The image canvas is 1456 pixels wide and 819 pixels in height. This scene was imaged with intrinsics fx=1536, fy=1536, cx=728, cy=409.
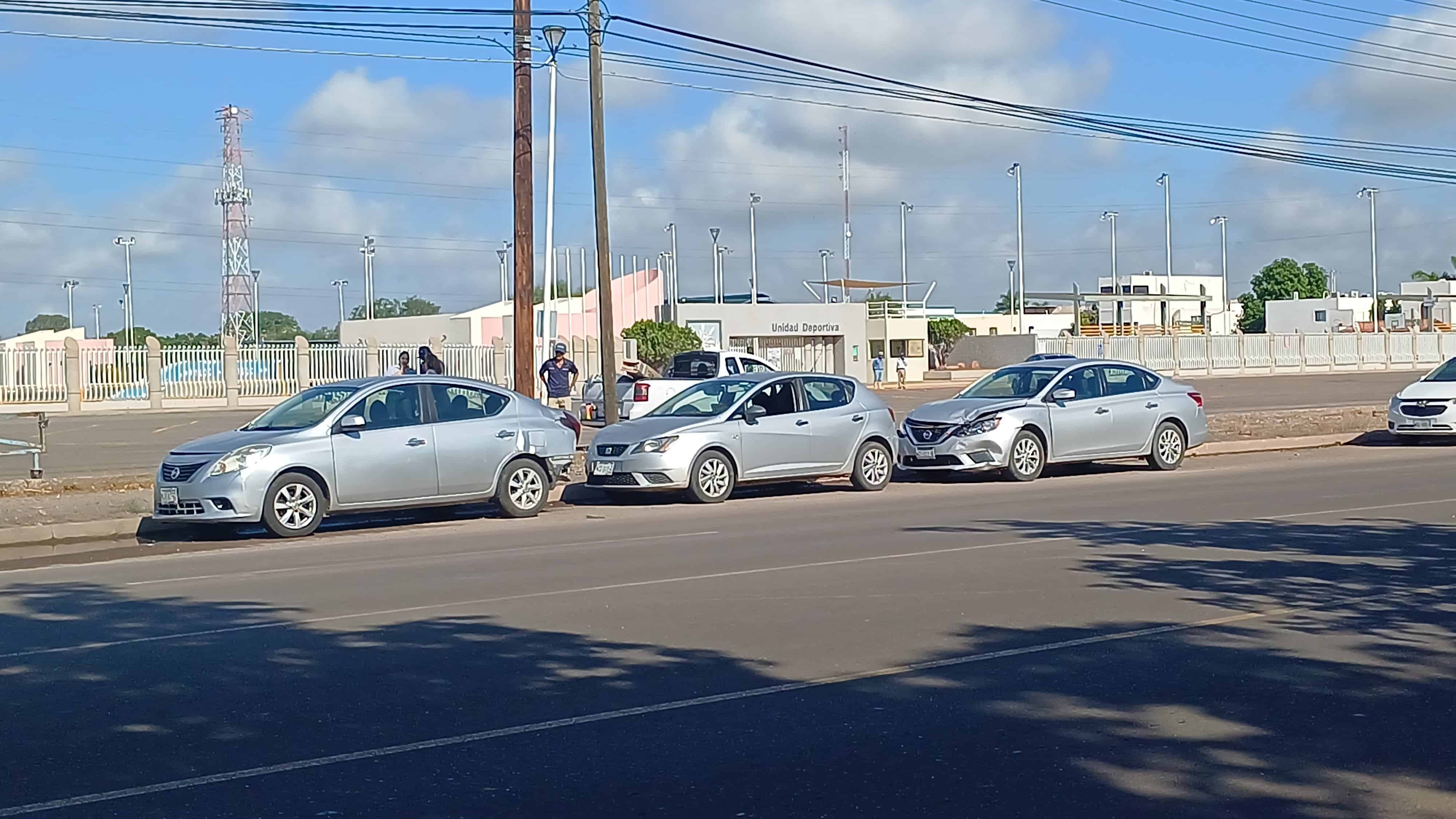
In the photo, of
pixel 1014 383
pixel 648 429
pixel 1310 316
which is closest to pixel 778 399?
pixel 648 429

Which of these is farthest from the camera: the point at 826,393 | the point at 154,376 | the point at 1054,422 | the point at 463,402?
the point at 154,376

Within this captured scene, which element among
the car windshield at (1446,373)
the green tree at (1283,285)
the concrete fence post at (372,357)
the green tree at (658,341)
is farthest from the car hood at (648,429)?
the green tree at (1283,285)

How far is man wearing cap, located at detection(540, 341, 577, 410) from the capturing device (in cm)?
2667

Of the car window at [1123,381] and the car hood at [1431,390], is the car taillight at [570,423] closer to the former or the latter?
the car window at [1123,381]

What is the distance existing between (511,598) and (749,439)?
26.7 feet

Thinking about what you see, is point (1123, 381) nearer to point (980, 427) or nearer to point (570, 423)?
point (980, 427)

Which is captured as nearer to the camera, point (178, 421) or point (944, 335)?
point (178, 421)

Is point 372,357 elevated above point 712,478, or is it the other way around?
point 372,357

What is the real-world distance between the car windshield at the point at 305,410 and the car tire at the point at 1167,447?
11.5 m

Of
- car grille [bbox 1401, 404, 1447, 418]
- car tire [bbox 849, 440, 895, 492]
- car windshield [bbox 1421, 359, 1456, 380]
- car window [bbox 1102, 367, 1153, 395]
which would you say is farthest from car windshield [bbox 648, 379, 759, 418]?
car windshield [bbox 1421, 359, 1456, 380]

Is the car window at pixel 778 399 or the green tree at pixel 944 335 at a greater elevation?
the green tree at pixel 944 335

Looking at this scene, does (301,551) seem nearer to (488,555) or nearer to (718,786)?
(488,555)

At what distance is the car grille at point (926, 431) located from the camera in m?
20.4

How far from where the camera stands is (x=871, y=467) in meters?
19.8
